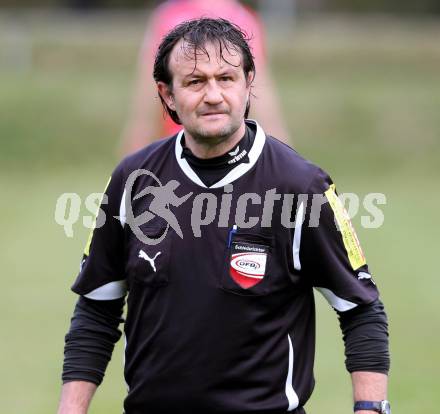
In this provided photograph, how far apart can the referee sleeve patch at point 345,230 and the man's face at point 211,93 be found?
407 millimetres

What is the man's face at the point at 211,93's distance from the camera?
13.4 ft

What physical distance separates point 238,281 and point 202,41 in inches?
33.2

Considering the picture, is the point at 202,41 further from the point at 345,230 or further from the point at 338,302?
the point at 338,302

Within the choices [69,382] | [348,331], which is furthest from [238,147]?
[69,382]

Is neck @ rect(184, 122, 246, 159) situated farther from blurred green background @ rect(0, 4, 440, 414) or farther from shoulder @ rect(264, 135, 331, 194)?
blurred green background @ rect(0, 4, 440, 414)

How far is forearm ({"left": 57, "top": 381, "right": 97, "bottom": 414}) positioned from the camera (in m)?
4.26

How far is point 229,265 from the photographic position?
4047 millimetres


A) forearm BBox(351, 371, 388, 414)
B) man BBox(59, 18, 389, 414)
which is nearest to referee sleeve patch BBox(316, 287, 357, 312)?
man BBox(59, 18, 389, 414)

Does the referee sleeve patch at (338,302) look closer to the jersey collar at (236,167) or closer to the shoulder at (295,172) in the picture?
the shoulder at (295,172)

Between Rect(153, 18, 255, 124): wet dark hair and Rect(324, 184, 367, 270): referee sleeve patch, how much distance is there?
48 cm

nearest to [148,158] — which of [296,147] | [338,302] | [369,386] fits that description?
[338,302]

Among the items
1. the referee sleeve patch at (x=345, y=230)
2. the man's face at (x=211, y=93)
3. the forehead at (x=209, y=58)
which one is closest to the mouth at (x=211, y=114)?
the man's face at (x=211, y=93)
